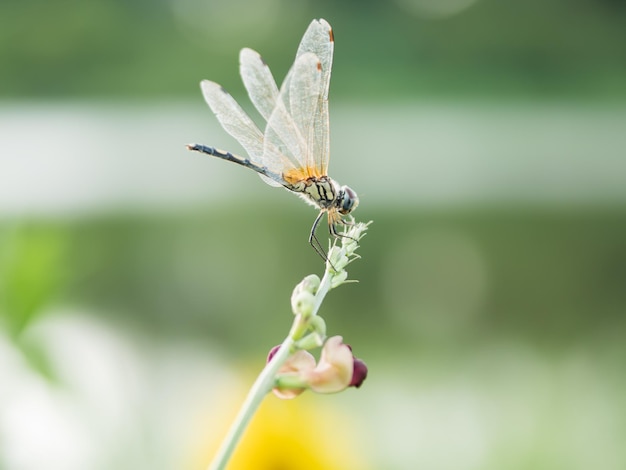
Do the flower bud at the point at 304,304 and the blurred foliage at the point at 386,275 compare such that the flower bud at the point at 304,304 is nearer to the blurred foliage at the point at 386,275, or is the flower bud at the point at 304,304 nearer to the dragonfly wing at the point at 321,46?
the dragonfly wing at the point at 321,46

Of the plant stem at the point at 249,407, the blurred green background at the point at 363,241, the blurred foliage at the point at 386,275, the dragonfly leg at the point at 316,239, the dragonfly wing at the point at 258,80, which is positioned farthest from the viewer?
the blurred foliage at the point at 386,275

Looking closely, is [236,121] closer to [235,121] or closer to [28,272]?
[235,121]

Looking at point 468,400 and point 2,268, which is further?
point 468,400

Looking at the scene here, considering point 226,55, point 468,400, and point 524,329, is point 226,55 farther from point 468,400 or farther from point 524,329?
point 468,400

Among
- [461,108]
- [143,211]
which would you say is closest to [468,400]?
[143,211]

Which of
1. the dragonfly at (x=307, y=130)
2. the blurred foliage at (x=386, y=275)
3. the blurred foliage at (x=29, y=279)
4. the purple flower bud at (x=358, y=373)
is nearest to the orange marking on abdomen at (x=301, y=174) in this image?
the dragonfly at (x=307, y=130)

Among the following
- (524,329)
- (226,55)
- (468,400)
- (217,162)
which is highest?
(226,55)
